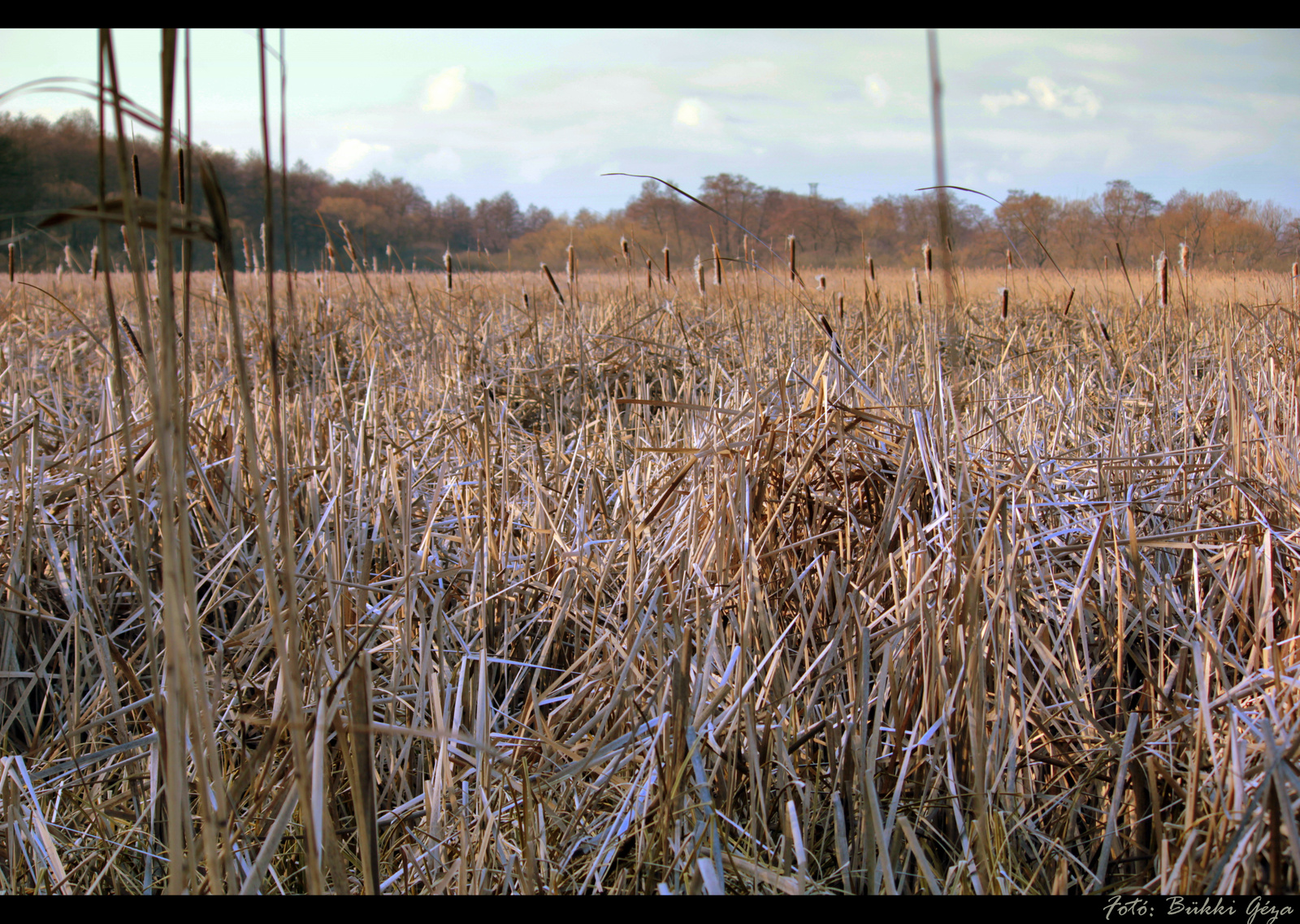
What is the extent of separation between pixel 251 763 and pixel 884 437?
1.19 meters

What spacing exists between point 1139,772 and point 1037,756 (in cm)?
12

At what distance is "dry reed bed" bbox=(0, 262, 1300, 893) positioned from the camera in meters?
0.83

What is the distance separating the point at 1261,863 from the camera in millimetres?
731

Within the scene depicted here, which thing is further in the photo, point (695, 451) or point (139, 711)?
point (695, 451)

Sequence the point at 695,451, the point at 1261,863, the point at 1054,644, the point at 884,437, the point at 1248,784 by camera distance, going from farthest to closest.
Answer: the point at 884,437
the point at 695,451
the point at 1054,644
the point at 1248,784
the point at 1261,863

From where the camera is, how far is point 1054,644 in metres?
1.13

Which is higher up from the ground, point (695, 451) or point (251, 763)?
point (695, 451)

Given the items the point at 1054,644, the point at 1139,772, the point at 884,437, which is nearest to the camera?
the point at 1139,772

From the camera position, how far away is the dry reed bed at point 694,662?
83 cm

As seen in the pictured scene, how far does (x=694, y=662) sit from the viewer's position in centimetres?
111
